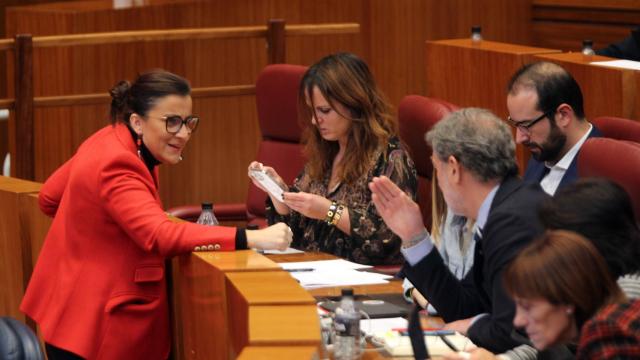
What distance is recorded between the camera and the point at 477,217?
10.0ft

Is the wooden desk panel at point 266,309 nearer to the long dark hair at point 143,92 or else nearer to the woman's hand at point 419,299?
the woman's hand at point 419,299

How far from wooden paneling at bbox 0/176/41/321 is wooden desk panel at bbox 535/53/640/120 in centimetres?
218

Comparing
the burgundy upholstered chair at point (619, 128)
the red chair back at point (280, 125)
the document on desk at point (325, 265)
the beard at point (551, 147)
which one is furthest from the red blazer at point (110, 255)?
the red chair back at point (280, 125)

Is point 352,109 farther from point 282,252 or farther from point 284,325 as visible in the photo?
point 284,325

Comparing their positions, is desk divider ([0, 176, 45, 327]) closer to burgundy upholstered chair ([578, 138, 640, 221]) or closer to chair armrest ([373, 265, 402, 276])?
→ chair armrest ([373, 265, 402, 276])

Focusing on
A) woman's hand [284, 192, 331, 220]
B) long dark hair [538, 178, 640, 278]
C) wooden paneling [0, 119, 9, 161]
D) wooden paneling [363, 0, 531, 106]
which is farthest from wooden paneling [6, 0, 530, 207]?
long dark hair [538, 178, 640, 278]

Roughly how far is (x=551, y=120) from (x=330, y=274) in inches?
33.9

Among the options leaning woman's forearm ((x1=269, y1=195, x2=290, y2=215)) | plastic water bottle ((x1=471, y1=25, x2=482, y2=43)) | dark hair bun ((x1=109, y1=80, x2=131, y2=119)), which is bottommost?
leaning woman's forearm ((x1=269, y1=195, x2=290, y2=215))

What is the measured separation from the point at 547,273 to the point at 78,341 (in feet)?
5.56

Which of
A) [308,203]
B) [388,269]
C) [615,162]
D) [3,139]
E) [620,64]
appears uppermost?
[620,64]

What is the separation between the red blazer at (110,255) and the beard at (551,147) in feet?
3.36

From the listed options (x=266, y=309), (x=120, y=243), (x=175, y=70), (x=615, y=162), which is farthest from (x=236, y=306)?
(x=175, y=70)

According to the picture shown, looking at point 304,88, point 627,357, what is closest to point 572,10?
point 304,88

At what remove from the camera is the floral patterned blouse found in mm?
4199
